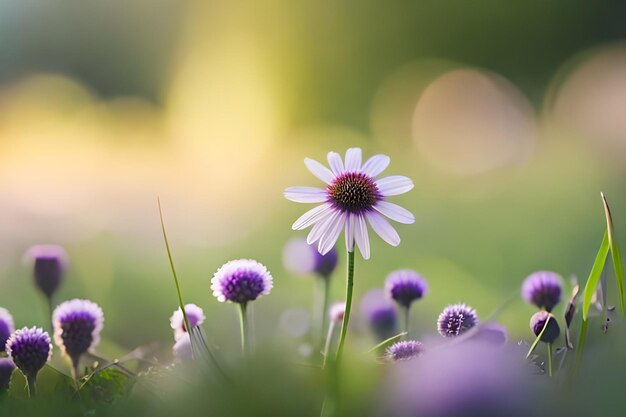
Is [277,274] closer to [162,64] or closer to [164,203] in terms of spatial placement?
[164,203]

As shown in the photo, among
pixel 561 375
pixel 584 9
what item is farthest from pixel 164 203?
pixel 584 9

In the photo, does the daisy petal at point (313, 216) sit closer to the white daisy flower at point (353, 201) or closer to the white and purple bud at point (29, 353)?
the white daisy flower at point (353, 201)

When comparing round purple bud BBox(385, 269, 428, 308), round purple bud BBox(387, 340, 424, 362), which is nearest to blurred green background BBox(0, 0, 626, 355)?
round purple bud BBox(385, 269, 428, 308)

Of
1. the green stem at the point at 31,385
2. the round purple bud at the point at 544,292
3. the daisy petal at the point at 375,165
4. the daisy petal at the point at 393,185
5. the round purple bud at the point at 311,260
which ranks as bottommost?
the green stem at the point at 31,385

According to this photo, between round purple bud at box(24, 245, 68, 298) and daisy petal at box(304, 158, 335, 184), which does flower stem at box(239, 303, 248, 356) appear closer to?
daisy petal at box(304, 158, 335, 184)

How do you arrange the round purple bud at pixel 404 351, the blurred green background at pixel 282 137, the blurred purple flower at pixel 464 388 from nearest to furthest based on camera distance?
the blurred purple flower at pixel 464 388
the round purple bud at pixel 404 351
the blurred green background at pixel 282 137

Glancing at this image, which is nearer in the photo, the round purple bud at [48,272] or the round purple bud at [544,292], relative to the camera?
the round purple bud at [544,292]

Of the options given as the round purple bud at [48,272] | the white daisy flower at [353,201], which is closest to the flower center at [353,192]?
the white daisy flower at [353,201]

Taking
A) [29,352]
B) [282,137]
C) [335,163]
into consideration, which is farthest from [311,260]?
[282,137]
